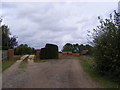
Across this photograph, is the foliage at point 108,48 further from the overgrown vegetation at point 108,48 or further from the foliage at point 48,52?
the foliage at point 48,52

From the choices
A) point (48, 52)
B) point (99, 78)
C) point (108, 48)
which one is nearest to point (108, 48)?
point (108, 48)

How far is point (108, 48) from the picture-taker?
45.6ft

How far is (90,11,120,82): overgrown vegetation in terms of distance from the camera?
13.5m

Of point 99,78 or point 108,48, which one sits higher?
point 108,48

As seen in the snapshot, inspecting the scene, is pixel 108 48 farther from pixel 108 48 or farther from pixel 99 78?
pixel 99 78

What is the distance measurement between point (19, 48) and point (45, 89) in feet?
145

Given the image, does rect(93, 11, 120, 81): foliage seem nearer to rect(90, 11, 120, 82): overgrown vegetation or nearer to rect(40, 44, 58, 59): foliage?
rect(90, 11, 120, 82): overgrown vegetation

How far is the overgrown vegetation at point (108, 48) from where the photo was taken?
44.4 ft

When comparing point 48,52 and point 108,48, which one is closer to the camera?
point 108,48

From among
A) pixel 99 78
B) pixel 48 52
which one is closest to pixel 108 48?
pixel 99 78

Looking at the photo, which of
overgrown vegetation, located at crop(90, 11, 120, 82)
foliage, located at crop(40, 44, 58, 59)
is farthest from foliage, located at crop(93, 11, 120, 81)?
foliage, located at crop(40, 44, 58, 59)

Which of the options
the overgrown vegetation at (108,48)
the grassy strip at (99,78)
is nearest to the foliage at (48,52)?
the grassy strip at (99,78)

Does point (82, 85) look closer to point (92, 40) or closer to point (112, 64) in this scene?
point (112, 64)

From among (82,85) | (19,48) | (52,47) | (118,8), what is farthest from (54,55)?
(82,85)
